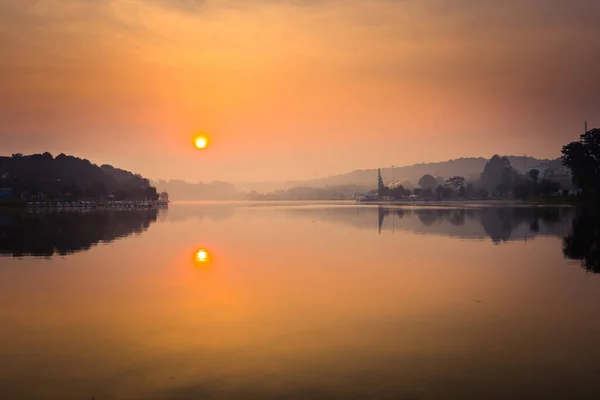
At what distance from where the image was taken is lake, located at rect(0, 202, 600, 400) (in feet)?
48.2

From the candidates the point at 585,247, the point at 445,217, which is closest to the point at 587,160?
the point at 445,217

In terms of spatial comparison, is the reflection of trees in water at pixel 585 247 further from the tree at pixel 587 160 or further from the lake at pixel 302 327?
the tree at pixel 587 160

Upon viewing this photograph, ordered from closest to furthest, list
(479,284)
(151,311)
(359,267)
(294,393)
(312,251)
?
(294,393), (151,311), (479,284), (359,267), (312,251)

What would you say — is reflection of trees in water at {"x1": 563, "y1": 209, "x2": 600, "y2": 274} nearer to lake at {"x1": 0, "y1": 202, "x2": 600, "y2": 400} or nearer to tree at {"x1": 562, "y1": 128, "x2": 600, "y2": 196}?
lake at {"x1": 0, "y1": 202, "x2": 600, "y2": 400}

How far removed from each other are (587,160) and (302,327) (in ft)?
519

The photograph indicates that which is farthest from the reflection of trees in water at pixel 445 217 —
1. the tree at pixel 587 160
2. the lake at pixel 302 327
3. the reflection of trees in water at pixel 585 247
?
the lake at pixel 302 327

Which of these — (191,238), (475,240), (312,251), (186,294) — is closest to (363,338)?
(186,294)

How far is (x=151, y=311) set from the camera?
2431 centimetres

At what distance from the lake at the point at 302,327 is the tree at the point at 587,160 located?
408ft

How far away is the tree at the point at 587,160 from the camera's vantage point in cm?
15175

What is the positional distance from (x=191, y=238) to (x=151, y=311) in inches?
1708

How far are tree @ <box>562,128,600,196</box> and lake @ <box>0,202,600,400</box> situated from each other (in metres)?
124

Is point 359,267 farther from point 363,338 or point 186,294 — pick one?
point 363,338

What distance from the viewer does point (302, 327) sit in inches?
829
